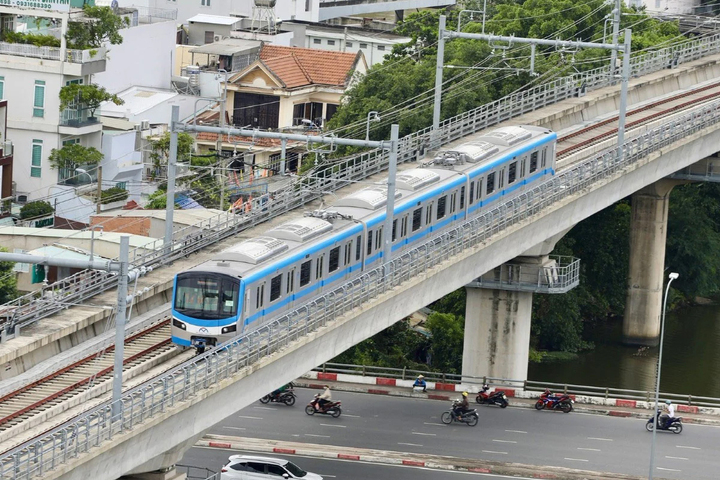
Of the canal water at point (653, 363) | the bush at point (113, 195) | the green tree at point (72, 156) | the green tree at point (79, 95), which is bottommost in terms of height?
the canal water at point (653, 363)

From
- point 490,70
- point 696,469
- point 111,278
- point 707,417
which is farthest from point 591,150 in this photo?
point 111,278

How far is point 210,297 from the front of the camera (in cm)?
5222

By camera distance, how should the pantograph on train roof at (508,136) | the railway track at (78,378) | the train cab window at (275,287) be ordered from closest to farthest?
the railway track at (78,378) → the train cab window at (275,287) → the pantograph on train roof at (508,136)

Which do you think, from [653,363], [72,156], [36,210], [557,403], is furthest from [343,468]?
[653,363]

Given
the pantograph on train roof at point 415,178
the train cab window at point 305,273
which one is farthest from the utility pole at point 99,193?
the train cab window at point 305,273

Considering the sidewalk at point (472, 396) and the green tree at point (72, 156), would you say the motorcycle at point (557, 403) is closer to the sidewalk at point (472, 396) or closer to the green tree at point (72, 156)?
the sidewalk at point (472, 396)

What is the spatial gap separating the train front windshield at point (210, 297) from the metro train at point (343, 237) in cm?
3

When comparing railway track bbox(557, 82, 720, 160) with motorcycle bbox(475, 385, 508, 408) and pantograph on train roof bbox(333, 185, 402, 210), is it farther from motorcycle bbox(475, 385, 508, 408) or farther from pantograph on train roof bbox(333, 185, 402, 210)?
pantograph on train roof bbox(333, 185, 402, 210)

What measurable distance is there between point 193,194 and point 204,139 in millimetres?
12990

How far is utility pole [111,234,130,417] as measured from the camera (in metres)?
43.9

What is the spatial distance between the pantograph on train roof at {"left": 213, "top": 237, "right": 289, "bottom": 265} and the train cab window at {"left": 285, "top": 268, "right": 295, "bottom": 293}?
0.77 meters

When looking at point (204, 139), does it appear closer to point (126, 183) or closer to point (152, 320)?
point (126, 183)

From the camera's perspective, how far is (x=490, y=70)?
93188 mm

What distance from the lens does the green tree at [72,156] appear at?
84875 mm
